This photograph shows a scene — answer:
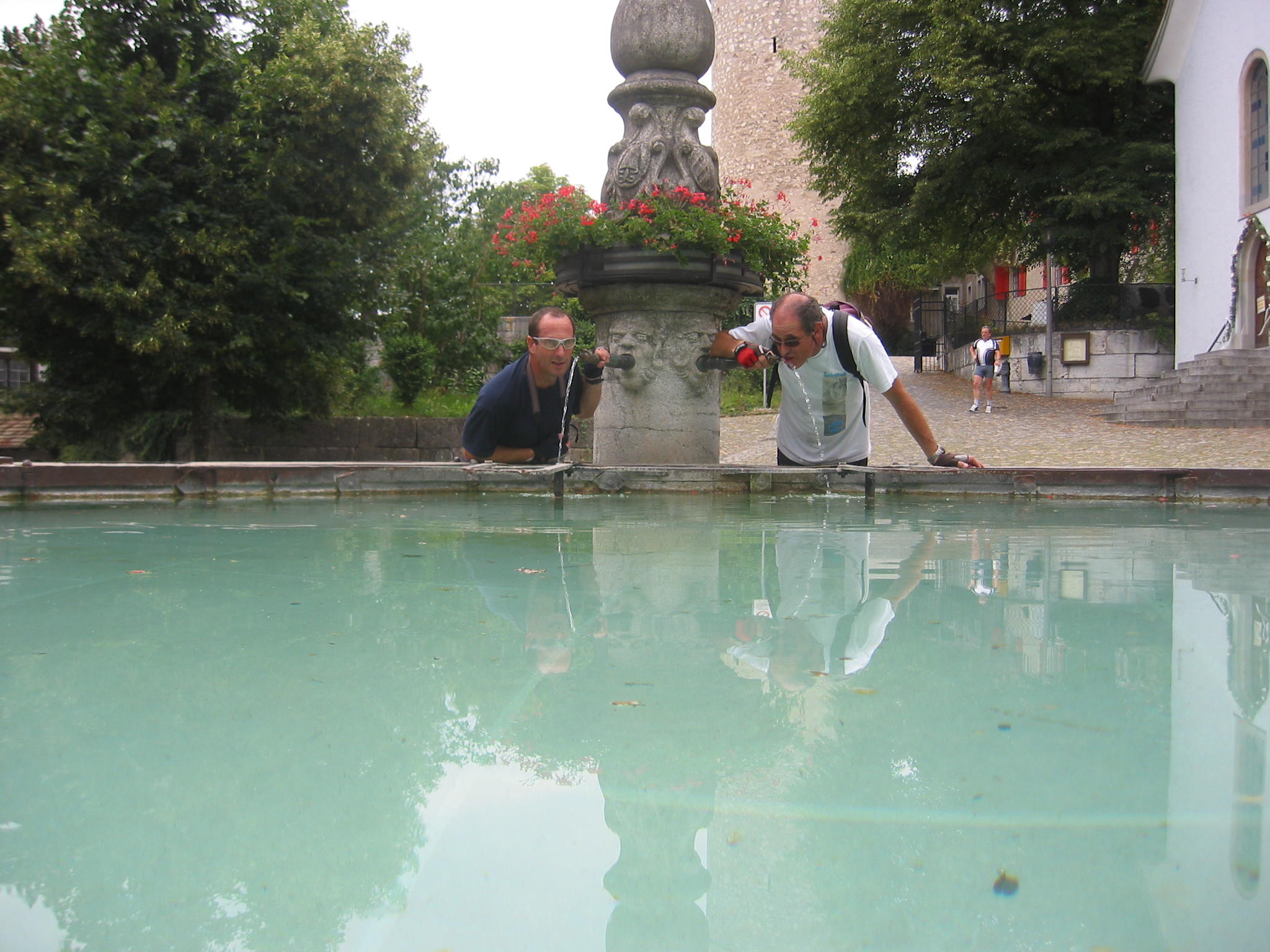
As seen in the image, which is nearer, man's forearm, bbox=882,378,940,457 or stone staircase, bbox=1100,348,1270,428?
man's forearm, bbox=882,378,940,457

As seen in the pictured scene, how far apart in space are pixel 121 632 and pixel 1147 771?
210 centimetres

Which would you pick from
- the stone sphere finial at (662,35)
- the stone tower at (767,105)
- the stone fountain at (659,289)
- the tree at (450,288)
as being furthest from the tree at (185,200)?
the stone tower at (767,105)

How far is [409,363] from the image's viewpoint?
1762 cm

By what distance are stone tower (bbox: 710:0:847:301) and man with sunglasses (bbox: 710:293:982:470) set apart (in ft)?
107

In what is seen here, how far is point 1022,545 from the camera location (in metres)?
3.82

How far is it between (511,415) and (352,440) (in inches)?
399

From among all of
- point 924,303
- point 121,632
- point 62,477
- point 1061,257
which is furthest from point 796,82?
point 121,632

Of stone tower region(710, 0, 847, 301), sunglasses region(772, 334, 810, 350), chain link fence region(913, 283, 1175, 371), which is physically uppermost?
stone tower region(710, 0, 847, 301)

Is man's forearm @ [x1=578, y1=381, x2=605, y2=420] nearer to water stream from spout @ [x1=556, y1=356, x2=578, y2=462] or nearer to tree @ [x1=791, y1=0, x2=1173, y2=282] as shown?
water stream from spout @ [x1=556, y1=356, x2=578, y2=462]

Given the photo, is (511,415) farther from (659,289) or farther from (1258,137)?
(1258,137)

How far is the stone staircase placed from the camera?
1595 centimetres

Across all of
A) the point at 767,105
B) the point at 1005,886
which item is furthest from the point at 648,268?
the point at 767,105

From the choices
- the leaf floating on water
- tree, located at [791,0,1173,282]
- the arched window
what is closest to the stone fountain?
the leaf floating on water

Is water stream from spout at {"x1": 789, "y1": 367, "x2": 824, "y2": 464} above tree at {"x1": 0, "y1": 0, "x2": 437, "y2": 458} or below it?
below
